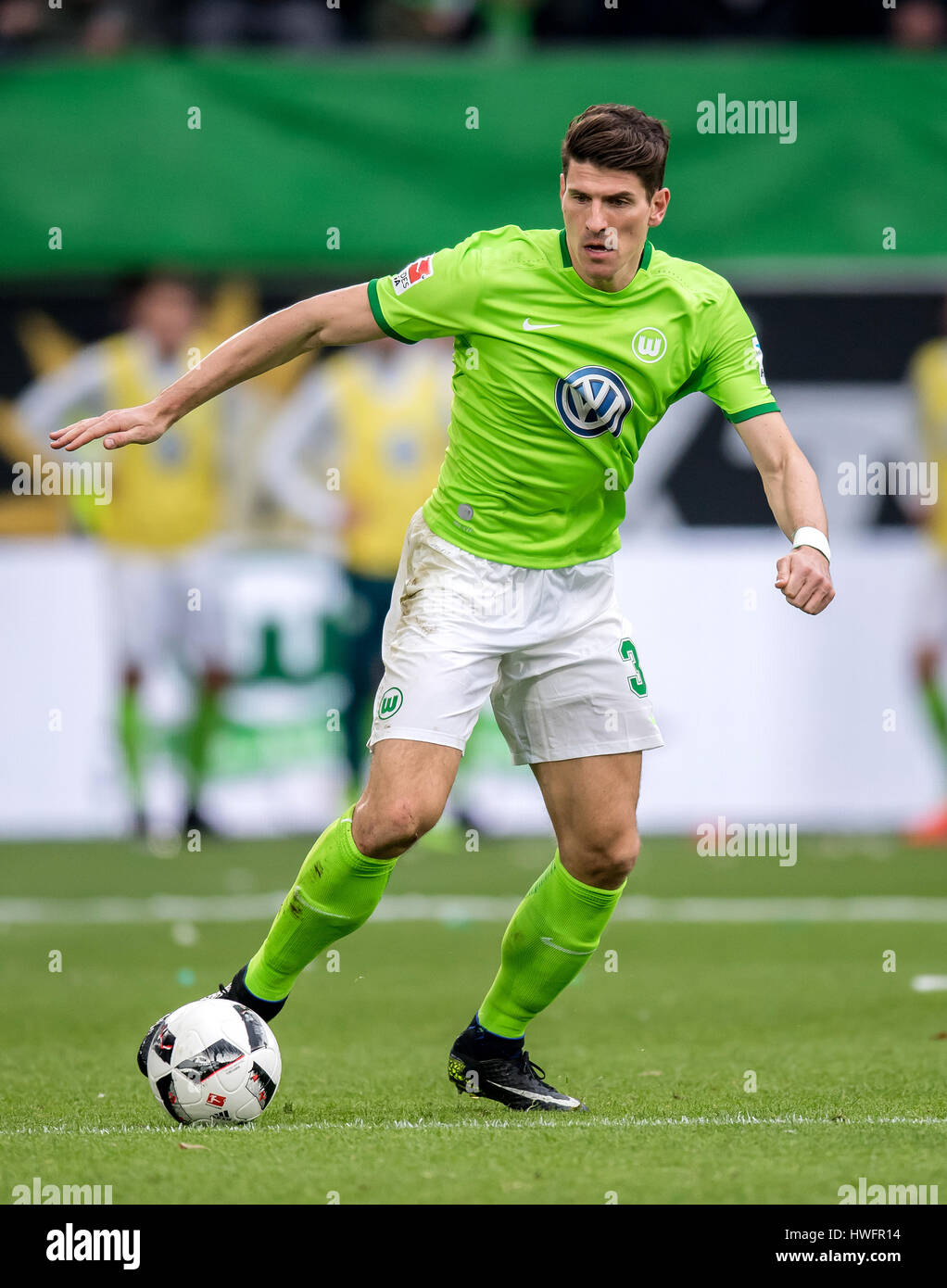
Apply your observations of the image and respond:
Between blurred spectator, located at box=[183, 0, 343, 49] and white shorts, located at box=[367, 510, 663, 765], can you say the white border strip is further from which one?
blurred spectator, located at box=[183, 0, 343, 49]

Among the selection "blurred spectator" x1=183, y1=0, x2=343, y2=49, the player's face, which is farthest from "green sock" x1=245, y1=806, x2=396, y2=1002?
"blurred spectator" x1=183, y1=0, x2=343, y2=49

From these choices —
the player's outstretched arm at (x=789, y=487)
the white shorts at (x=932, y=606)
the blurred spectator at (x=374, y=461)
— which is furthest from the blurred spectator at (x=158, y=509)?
the player's outstretched arm at (x=789, y=487)

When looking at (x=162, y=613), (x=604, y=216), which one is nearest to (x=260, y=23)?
(x=162, y=613)

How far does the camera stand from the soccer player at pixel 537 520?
4.45 m

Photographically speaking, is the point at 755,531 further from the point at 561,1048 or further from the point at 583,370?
the point at 583,370

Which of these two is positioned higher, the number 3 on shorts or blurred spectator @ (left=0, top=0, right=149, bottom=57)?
blurred spectator @ (left=0, top=0, right=149, bottom=57)

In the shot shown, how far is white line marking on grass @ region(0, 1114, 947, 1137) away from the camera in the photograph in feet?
14.0

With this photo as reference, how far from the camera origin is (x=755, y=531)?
1112 cm

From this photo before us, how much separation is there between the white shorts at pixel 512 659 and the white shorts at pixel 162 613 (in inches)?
247

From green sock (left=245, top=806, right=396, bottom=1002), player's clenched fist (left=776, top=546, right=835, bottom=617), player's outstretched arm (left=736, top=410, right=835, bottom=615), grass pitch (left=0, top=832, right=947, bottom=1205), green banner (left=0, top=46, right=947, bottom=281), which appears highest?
green banner (left=0, top=46, right=947, bottom=281)

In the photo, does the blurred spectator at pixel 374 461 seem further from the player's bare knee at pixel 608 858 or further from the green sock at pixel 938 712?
the player's bare knee at pixel 608 858

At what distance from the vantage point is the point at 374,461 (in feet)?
35.5

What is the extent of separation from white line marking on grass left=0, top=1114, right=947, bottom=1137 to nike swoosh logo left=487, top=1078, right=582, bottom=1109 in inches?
6.1

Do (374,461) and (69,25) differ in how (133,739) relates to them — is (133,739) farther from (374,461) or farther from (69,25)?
(69,25)
